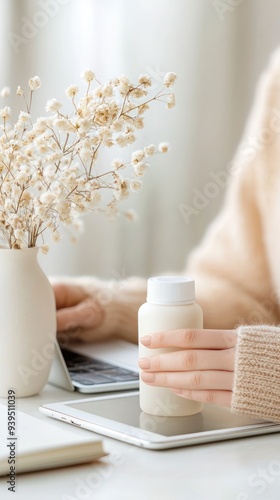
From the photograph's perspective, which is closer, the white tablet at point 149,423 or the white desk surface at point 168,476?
the white desk surface at point 168,476

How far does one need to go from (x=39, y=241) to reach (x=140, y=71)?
164 cm

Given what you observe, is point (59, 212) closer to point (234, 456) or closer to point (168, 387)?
point (168, 387)

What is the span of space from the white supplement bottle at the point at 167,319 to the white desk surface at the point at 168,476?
0.26 feet

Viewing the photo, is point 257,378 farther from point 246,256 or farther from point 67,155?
point 246,256

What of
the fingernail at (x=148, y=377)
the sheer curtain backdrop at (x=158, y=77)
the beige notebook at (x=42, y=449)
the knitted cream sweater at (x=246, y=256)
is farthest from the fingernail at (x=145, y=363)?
the sheer curtain backdrop at (x=158, y=77)

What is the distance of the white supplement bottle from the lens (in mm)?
833

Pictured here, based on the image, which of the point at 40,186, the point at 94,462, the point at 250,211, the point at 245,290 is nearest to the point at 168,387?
the point at 94,462

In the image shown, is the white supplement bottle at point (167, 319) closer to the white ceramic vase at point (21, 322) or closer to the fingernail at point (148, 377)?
the fingernail at point (148, 377)

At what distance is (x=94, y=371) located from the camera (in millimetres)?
1089

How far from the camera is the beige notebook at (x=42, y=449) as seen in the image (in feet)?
2.21

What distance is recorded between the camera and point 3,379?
963 mm

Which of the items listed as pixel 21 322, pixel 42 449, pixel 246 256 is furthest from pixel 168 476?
pixel 246 256

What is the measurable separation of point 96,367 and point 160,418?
290 mm

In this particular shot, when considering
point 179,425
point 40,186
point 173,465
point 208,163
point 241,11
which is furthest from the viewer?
point 208,163
